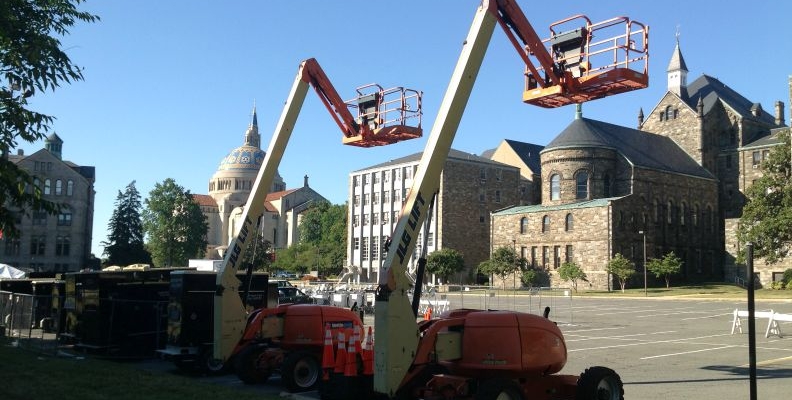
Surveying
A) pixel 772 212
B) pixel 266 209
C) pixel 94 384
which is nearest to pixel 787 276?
pixel 772 212

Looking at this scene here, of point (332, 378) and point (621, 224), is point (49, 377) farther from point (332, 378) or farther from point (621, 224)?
point (621, 224)

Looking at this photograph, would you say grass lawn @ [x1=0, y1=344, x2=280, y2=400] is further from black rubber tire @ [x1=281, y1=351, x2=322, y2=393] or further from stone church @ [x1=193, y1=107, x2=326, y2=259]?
stone church @ [x1=193, y1=107, x2=326, y2=259]

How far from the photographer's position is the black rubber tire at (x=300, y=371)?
→ 12656mm

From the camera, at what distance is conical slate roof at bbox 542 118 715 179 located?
83312 mm

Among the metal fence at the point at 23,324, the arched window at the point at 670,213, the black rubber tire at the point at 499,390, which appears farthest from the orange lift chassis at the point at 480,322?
the arched window at the point at 670,213

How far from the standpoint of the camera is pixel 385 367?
9.34m

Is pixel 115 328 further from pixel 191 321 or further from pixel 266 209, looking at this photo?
pixel 266 209

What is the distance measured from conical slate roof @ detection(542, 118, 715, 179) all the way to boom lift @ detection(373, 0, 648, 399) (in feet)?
242

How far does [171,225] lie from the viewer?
11762 cm

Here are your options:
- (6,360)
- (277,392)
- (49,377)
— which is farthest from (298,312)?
(6,360)

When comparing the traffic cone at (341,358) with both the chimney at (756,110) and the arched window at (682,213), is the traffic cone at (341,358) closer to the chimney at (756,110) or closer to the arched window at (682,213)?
the arched window at (682,213)

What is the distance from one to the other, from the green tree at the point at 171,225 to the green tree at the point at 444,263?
171 feet

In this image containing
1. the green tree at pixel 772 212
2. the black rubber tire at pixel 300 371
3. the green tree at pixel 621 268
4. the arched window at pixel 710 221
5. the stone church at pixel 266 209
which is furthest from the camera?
the stone church at pixel 266 209

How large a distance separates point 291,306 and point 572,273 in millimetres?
64507
